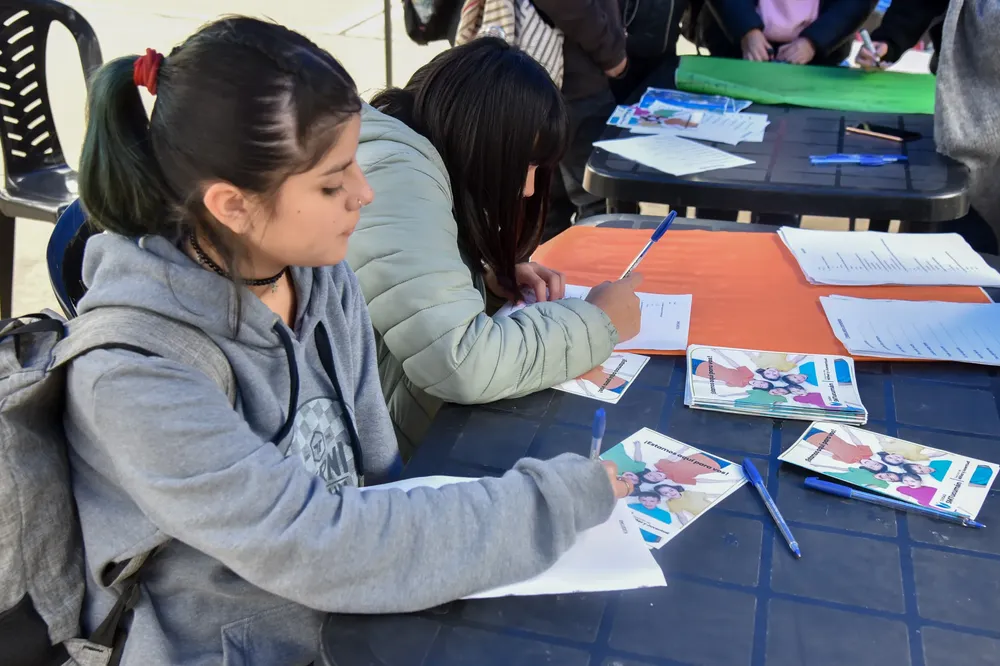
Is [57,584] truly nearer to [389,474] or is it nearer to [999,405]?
[389,474]

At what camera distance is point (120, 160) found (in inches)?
33.6

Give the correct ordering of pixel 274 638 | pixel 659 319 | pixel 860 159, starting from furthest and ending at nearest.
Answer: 1. pixel 860 159
2. pixel 659 319
3. pixel 274 638

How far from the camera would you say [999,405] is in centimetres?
117

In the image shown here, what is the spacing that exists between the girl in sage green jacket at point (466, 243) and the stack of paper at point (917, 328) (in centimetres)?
32

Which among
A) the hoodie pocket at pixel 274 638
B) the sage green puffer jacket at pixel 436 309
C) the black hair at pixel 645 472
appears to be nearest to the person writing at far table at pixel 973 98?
the sage green puffer jacket at pixel 436 309

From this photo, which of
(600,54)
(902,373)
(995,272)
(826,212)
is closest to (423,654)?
(902,373)

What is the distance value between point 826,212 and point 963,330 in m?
0.51

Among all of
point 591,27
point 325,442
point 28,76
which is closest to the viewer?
point 325,442

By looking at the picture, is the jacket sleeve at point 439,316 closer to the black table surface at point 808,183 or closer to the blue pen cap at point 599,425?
the blue pen cap at point 599,425

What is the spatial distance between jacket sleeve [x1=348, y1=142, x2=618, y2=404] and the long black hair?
0.10 metres

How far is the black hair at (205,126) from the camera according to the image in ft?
2.73

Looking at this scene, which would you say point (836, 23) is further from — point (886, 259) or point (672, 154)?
point (886, 259)

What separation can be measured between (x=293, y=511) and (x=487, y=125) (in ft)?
2.26

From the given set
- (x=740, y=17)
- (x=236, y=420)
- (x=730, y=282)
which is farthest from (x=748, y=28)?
(x=236, y=420)
